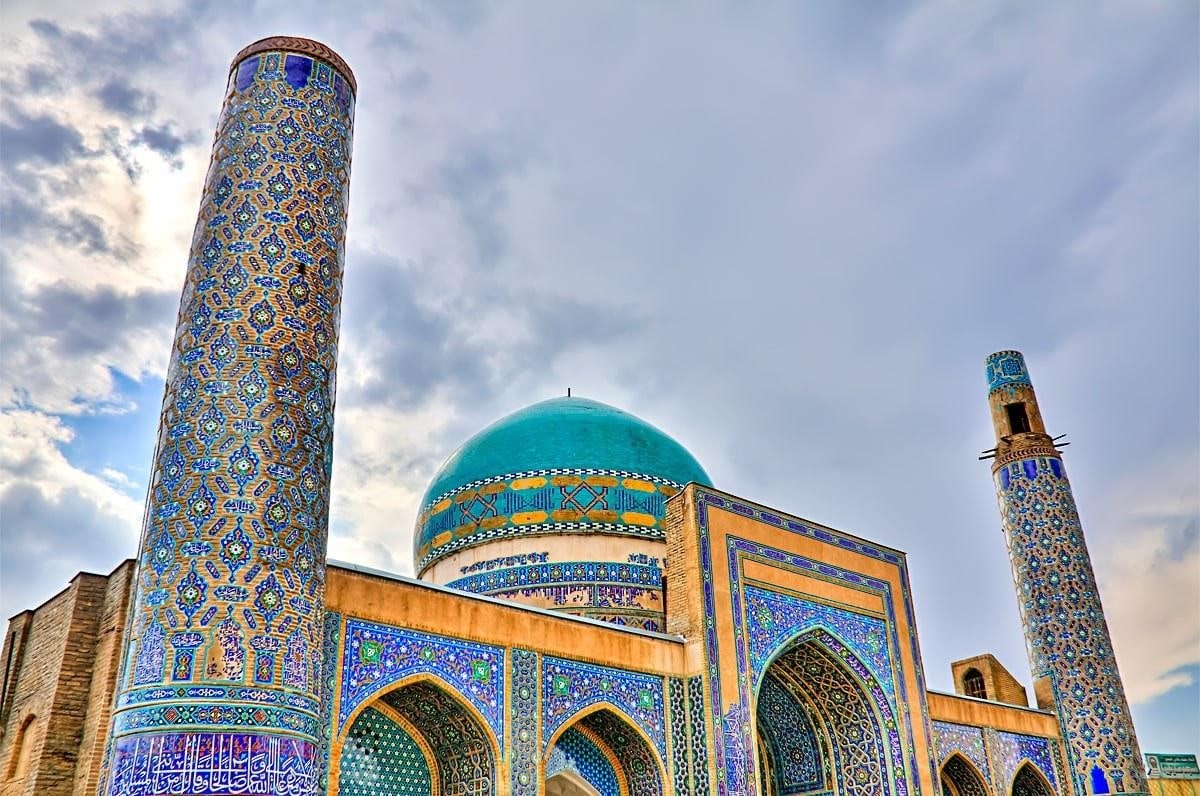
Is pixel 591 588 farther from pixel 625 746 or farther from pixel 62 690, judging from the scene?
pixel 62 690

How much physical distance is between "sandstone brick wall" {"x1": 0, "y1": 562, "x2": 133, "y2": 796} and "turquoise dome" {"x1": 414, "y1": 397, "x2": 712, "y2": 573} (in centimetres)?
523

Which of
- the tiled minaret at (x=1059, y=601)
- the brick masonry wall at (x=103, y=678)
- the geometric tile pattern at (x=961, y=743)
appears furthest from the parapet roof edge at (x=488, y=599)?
the tiled minaret at (x=1059, y=601)

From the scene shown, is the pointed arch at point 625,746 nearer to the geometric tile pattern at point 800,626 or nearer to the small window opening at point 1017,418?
the geometric tile pattern at point 800,626

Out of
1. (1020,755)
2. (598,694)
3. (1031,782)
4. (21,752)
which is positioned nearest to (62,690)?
(21,752)

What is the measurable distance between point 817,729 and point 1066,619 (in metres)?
4.18

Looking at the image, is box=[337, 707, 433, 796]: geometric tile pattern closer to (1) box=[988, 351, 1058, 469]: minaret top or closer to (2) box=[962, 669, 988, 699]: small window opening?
(2) box=[962, 669, 988, 699]: small window opening

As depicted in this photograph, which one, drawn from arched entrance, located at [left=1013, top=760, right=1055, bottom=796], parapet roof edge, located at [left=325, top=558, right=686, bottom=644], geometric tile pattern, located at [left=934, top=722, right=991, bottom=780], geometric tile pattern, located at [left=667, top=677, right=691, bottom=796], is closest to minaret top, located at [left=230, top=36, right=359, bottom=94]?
parapet roof edge, located at [left=325, top=558, right=686, bottom=644]

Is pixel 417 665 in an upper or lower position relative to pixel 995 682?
lower

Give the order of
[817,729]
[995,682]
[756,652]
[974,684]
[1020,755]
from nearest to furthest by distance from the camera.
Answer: [756,652]
[817,729]
[1020,755]
[995,682]
[974,684]

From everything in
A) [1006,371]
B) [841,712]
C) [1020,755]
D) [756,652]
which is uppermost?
[1006,371]

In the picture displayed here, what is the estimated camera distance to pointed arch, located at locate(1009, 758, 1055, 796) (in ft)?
37.5

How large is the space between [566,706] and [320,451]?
2.74 m

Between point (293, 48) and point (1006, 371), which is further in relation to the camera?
point (1006, 371)

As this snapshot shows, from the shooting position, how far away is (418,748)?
23.5ft
